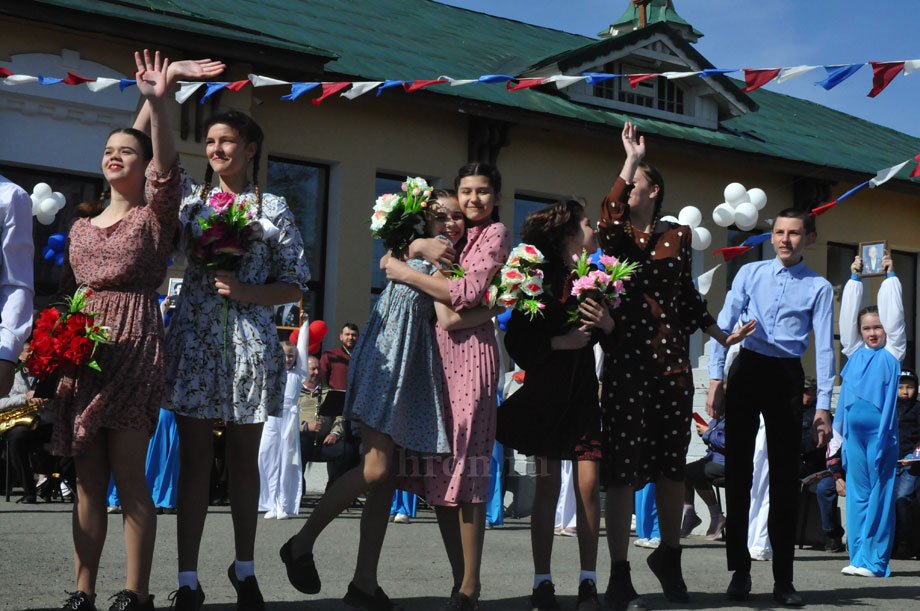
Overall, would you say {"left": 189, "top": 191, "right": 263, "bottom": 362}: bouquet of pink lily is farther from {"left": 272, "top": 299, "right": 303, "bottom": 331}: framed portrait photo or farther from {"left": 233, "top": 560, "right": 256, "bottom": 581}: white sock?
{"left": 272, "top": 299, "right": 303, "bottom": 331}: framed portrait photo

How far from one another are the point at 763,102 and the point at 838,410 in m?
16.3

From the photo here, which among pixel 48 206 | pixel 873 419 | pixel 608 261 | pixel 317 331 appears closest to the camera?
pixel 608 261

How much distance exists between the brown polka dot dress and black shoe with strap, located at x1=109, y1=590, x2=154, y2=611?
2.25 meters

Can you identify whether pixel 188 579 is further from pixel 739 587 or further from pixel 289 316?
pixel 289 316

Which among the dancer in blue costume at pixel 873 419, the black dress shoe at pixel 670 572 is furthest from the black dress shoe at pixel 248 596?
the dancer in blue costume at pixel 873 419

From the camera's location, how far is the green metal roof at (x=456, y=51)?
14.4 metres

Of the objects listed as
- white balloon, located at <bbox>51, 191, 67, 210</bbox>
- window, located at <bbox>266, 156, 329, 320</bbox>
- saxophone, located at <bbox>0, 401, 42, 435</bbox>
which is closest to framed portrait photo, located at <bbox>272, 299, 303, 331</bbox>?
window, located at <bbox>266, 156, 329, 320</bbox>

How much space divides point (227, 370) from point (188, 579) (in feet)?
2.81

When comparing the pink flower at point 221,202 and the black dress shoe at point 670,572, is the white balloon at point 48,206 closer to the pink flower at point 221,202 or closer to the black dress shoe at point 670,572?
the pink flower at point 221,202

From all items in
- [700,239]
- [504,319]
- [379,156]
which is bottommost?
[504,319]

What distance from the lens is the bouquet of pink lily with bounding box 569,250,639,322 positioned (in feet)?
18.3

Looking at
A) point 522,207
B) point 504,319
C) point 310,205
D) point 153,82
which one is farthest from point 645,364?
point 522,207

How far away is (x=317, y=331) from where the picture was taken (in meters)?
14.6

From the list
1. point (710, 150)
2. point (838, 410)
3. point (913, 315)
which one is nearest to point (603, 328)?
point (838, 410)
